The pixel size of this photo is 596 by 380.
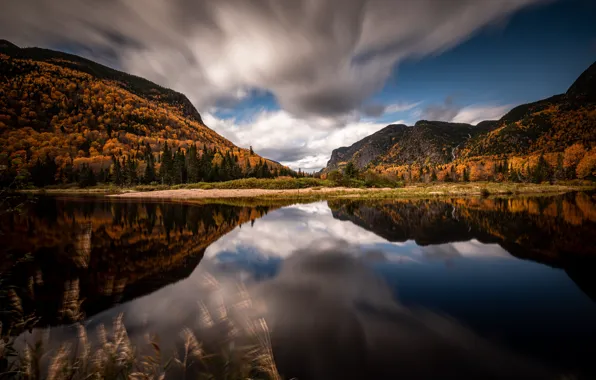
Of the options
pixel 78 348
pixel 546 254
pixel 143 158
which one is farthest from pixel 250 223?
pixel 143 158

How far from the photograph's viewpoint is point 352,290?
24.1 feet

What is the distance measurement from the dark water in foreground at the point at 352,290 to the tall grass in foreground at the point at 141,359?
2.07 feet

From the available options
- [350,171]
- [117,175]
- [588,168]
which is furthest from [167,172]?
[588,168]

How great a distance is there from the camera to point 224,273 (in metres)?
8.83

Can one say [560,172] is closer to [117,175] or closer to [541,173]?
[541,173]

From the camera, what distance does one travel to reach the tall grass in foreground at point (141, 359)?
3.15m

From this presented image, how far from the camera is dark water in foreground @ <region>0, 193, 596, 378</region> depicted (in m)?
4.53

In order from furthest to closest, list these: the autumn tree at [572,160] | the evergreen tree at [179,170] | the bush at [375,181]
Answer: the autumn tree at [572,160]
the evergreen tree at [179,170]
the bush at [375,181]

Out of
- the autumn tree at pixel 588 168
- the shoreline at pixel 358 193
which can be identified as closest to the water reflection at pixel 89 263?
the shoreline at pixel 358 193

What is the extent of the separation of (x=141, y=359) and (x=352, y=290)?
5.41 meters

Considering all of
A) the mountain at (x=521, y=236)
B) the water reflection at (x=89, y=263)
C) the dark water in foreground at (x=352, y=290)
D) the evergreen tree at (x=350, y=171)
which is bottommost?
the mountain at (x=521, y=236)

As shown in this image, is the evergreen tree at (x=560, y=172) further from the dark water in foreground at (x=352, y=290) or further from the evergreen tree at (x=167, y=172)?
the evergreen tree at (x=167, y=172)

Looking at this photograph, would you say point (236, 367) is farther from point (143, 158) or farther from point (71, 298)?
point (143, 158)

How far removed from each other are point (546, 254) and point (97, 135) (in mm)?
189957
